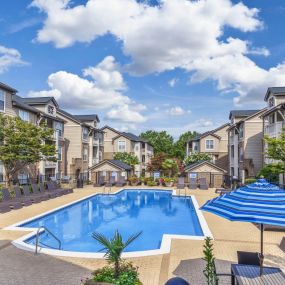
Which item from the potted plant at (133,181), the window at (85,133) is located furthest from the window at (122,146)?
the potted plant at (133,181)

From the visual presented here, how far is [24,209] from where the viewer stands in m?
20.5

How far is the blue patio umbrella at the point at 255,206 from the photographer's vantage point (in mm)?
6039

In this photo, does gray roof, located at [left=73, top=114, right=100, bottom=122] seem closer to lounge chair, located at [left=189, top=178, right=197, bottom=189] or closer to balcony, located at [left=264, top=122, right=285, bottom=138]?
lounge chair, located at [left=189, top=178, right=197, bottom=189]

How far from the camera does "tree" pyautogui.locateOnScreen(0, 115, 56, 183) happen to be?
82.0ft

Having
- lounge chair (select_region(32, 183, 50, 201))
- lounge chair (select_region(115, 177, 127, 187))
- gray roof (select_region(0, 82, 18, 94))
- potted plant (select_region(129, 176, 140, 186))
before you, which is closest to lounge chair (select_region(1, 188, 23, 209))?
lounge chair (select_region(32, 183, 50, 201))

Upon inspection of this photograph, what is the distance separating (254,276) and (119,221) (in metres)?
13.6

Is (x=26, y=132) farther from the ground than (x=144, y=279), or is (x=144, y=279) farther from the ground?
(x=26, y=132)

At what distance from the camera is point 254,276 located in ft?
22.5

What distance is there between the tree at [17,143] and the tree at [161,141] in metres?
62.1

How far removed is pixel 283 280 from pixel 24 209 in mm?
17955

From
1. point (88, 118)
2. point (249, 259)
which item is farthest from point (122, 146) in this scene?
point (249, 259)

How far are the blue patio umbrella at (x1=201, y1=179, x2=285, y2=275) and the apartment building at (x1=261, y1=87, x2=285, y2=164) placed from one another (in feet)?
72.9

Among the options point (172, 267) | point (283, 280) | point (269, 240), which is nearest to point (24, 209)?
point (172, 267)

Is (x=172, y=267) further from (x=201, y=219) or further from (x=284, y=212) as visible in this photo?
(x=201, y=219)
